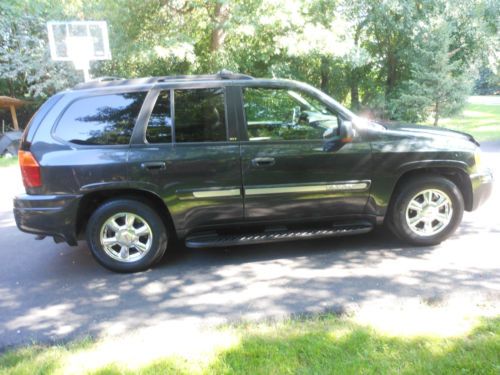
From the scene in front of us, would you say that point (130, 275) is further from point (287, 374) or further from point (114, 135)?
point (287, 374)

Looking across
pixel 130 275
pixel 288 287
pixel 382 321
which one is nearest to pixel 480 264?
pixel 382 321

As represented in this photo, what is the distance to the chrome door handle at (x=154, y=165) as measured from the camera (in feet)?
12.5

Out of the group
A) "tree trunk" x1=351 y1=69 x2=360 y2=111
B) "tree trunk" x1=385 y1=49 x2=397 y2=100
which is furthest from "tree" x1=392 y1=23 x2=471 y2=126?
"tree trunk" x1=351 y1=69 x2=360 y2=111

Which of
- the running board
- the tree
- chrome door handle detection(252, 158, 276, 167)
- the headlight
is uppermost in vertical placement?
the tree

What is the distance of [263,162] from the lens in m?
3.94

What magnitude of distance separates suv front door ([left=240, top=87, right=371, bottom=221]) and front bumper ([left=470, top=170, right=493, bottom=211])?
1182mm

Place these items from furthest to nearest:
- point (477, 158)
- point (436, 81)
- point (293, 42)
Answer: point (436, 81)
point (293, 42)
point (477, 158)

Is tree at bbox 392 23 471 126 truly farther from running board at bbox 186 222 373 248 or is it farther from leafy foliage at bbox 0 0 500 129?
running board at bbox 186 222 373 248

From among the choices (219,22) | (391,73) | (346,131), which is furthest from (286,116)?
(391,73)

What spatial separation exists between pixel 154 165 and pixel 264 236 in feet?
4.20

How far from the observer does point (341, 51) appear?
1476 cm

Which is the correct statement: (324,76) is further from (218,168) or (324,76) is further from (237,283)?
(237,283)

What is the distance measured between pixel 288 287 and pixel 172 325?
108 cm

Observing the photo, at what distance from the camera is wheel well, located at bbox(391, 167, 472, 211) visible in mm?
4250
